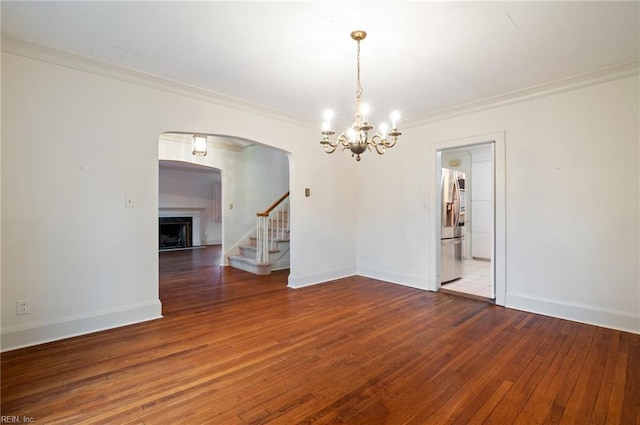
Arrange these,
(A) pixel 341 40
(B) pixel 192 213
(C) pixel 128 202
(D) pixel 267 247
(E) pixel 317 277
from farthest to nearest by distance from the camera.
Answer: (B) pixel 192 213 → (D) pixel 267 247 → (E) pixel 317 277 → (C) pixel 128 202 → (A) pixel 341 40

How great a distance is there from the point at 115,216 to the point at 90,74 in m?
1.46

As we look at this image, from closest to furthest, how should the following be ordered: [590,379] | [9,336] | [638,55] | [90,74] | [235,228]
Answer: [590,379] < [9,336] < [638,55] < [90,74] < [235,228]

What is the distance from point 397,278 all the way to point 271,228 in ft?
10.1

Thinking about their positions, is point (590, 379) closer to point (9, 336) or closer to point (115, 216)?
point (115, 216)

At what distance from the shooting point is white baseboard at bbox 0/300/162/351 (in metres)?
2.54

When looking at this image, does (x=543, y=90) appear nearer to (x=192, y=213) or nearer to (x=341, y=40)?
(x=341, y=40)

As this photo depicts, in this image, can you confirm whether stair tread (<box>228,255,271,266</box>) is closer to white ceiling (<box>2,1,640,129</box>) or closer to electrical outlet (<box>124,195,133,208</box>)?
electrical outlet (<box>124,195,133,208</box>)

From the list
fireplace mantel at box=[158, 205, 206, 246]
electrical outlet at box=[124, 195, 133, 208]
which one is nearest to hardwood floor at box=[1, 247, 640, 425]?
electrical outlet at box=[124, 195, 133, 208]

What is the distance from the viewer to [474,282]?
16.2 feet

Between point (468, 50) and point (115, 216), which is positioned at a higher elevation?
point (468, 50)

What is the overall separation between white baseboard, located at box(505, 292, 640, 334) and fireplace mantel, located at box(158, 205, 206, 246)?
9.13m

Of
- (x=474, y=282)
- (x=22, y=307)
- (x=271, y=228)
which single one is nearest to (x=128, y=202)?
(x=22, y=307)

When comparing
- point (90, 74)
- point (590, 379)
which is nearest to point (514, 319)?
point (590, 379)

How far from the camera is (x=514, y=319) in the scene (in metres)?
3.28
